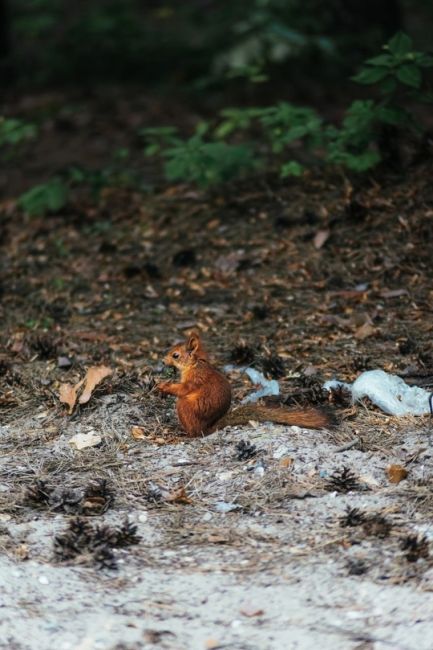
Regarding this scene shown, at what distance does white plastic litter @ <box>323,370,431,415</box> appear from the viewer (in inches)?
194

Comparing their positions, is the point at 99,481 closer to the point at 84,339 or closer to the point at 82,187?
the point at 84,339

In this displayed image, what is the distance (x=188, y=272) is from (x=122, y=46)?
5739mm

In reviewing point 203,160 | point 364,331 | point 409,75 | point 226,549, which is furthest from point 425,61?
point 226,549

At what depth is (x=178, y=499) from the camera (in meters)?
4.41

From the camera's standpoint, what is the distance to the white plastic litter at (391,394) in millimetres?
4918

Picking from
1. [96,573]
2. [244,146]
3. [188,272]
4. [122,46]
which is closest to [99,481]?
[96,573]

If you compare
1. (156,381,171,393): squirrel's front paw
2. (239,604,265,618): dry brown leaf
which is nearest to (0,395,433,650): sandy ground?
(239,604,265,618): dry brown leaf

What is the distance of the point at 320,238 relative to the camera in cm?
706

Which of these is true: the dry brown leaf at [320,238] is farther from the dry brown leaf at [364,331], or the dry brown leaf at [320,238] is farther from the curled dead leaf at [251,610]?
the curled dead leaf at [251,610]

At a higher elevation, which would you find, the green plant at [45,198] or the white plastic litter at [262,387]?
the white plastic litter at [262,387]

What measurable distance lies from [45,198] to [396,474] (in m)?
4.41

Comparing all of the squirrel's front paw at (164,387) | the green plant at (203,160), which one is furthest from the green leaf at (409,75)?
the squirrel's front paw at (164,387)

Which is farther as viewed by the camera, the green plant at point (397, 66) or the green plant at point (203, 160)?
the green plant at point (203, 160)

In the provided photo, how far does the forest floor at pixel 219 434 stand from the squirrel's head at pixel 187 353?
0.96 ft
